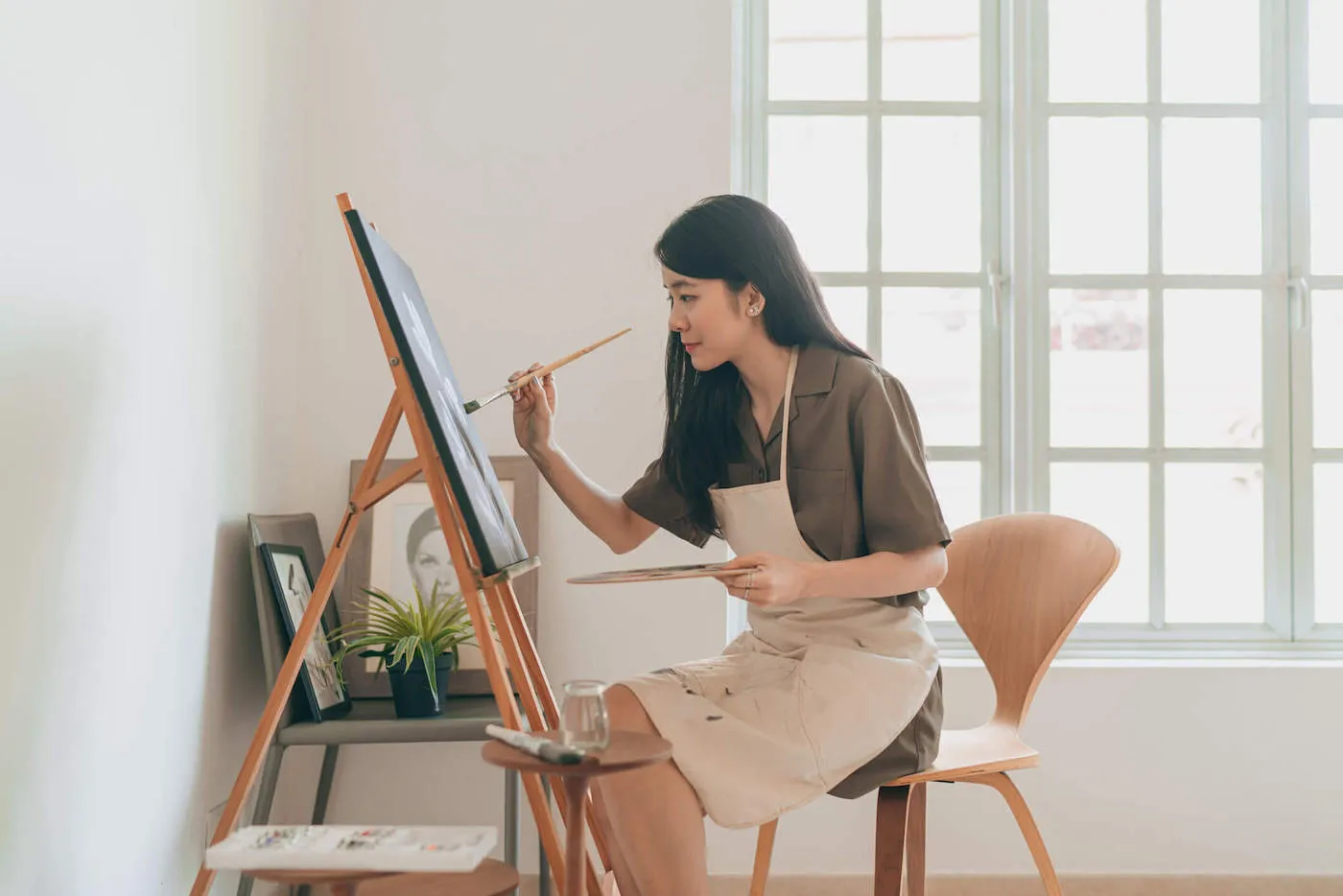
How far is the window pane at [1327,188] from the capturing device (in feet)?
8.96

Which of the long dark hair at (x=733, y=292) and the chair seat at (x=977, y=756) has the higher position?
the long dark hair at (x=733, y=292)

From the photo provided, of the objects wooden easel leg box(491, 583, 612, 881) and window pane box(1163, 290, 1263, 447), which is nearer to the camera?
wooden easel leg box(491, 583, 612, 881)

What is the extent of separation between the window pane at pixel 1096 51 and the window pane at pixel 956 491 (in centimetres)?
95

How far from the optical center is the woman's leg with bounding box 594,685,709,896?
1.44 metres

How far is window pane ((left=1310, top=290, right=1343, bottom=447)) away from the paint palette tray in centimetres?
240

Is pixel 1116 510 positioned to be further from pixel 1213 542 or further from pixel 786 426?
pixel 786 426

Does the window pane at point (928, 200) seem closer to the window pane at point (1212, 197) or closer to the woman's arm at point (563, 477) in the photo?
the window pane at point (1212, 197)

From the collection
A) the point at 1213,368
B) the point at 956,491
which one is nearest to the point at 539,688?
the point at 956,491

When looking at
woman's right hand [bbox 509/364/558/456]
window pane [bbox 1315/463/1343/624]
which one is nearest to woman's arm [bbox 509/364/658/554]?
woman's right hand [bbox 509/364/558/456]

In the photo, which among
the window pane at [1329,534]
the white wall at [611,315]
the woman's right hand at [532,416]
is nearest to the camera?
the woman's right hand at [532,416]

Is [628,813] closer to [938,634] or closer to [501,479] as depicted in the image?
[501,479]

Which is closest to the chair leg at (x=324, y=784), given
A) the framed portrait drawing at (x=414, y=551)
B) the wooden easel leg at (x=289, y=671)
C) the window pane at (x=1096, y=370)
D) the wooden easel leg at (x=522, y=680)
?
the framed portrait drawing at (x=414, y=551)

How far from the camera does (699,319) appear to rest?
1775mm

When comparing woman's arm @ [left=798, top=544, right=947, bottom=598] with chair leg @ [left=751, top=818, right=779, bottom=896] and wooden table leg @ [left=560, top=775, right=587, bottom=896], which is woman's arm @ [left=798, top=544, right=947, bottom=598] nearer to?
wooden table leg @ [left=560, top=775, right=587, bottom=896]
